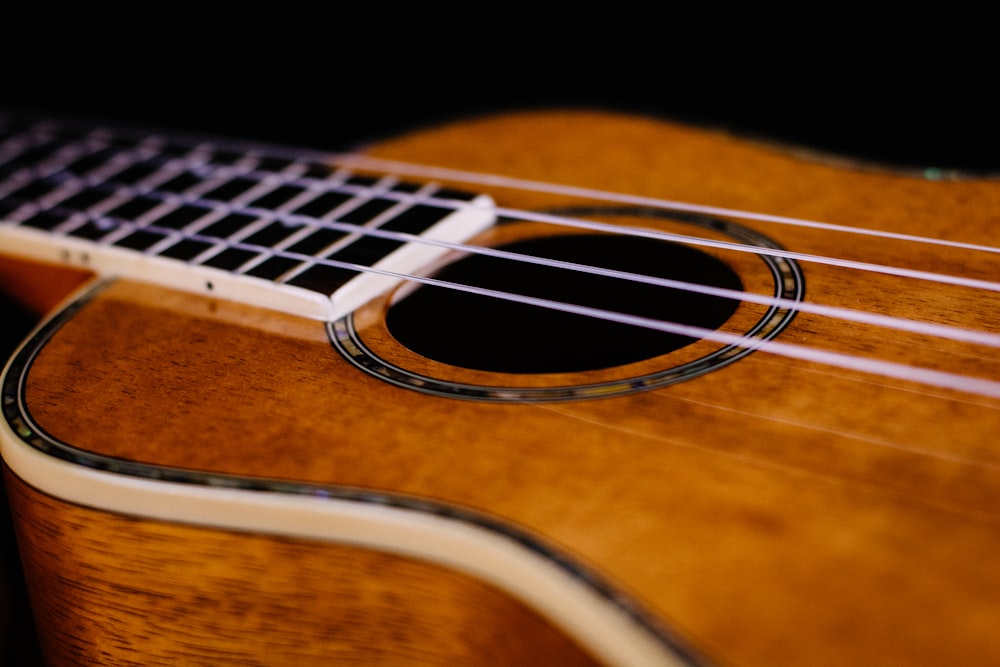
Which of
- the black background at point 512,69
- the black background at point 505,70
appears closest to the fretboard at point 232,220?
the black background at point 505,70

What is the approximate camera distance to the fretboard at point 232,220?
71 cm

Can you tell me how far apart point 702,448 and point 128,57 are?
122cm

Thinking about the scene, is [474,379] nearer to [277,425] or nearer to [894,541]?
[277,425]

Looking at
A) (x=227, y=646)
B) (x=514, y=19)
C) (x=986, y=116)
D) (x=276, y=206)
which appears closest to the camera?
(x=227, y=646)

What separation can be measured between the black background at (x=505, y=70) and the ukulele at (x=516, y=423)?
0.29 m

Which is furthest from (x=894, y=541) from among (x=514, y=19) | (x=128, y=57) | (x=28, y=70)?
(x=28, y=70)

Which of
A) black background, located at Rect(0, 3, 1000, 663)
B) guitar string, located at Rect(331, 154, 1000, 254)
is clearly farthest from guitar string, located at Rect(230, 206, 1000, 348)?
black background, located at Rect(0, 3, 1000, 663)

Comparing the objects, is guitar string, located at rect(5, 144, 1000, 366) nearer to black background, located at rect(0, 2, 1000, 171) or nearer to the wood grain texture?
the wood grain texture

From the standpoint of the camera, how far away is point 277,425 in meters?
0.55

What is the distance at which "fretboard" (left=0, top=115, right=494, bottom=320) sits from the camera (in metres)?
0.71

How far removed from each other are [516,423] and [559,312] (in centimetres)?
23

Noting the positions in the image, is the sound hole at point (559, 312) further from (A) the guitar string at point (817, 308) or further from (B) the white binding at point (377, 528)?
(B) the white binding at point (377, 528)

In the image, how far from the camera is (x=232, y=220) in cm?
82

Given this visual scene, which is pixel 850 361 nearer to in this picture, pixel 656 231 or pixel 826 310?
pixel 826 310
